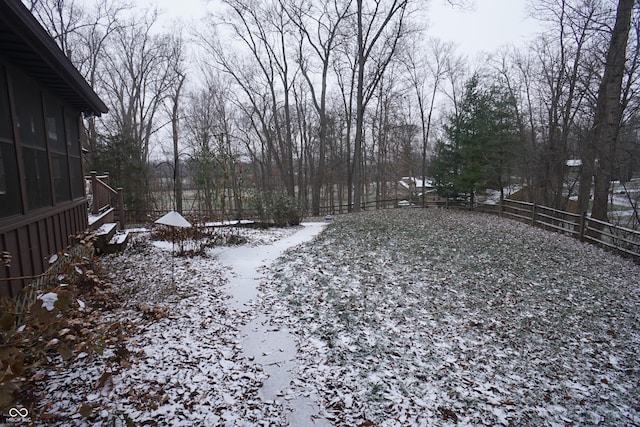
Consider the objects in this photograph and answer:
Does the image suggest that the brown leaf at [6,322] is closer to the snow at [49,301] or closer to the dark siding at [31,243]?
the snow at [49,301]

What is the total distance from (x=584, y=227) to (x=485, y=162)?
827 cm

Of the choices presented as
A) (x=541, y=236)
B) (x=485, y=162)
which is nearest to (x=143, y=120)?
(x=485, y=162)

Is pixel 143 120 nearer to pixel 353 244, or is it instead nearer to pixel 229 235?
pixel 229 235

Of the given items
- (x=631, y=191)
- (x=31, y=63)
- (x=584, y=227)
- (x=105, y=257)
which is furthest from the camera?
(x=631, y=191)

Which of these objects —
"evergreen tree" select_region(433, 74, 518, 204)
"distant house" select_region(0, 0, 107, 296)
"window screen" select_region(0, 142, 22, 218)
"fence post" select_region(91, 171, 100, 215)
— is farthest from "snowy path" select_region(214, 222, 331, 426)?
"evergreen tree" select_region(433, 74, 518, 204)

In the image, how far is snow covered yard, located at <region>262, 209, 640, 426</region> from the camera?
326 cm

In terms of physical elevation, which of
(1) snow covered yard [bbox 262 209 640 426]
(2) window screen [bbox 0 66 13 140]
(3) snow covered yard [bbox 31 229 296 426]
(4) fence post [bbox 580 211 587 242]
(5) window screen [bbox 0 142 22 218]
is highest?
(2) window screen [bbox 0 66 13 140]

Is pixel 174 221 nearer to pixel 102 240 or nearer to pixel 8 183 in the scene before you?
pixel 8 183

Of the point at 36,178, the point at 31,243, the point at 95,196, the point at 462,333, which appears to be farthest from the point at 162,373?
the point at 95,196

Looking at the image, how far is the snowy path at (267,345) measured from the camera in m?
3.00

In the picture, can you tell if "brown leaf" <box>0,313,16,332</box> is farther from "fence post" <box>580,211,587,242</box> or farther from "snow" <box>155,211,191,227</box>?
"fence post" <box>580,211,587,242</box>

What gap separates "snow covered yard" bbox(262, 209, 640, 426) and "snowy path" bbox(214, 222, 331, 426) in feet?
0.49

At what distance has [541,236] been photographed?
10.6 m

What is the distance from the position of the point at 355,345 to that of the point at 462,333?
→ 1699 mm
